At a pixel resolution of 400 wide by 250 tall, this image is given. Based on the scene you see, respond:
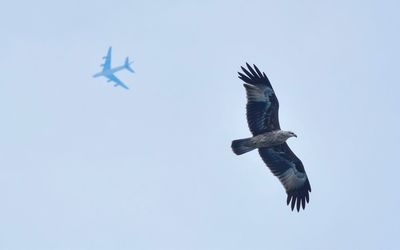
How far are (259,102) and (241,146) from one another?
1692 millimetres

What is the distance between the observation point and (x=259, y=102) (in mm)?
25234

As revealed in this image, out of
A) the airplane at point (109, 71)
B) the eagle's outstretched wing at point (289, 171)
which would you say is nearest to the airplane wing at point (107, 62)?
the airplane at point (109, 71)

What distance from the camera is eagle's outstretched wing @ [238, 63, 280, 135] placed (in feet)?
82.7

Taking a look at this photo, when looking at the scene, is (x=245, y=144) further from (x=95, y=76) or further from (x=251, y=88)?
(x=95, y=76)

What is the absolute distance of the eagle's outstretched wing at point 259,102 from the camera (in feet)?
82.7

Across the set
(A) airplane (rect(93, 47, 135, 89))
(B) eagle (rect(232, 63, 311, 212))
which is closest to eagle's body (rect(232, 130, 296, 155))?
(B) eagle (rect(232, 63, 311, 212))

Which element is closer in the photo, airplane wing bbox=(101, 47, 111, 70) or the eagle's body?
the eagle's body

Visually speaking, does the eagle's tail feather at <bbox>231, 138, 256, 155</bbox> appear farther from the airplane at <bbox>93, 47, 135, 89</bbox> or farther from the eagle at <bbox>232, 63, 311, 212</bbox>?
the airplane at <bbox>93, 47, 135, 89</bbox>

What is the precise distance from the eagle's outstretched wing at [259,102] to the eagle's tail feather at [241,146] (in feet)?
2.16

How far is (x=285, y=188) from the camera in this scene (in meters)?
26.8

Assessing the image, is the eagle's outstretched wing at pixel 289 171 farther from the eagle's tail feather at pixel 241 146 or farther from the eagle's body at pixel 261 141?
the eagle's tail feather at pixel 241 146

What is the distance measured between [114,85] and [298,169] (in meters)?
59.2

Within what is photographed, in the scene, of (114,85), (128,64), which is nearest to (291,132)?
(128,64)

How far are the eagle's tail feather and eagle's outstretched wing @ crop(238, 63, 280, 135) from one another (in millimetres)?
659
